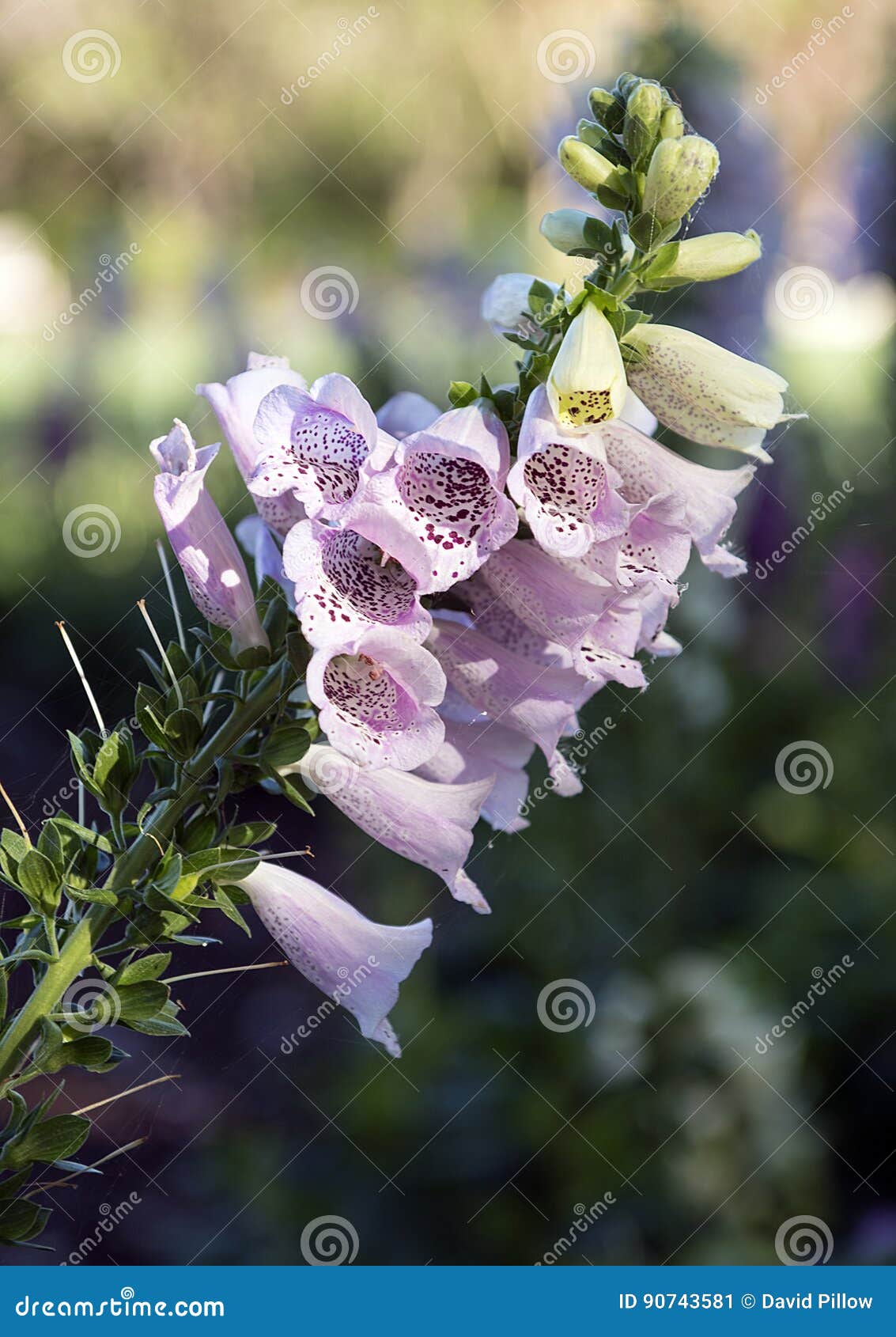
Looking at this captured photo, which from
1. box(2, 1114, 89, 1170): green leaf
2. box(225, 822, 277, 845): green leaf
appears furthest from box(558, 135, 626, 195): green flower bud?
box(2, 1114, 89, 1170): green leaf

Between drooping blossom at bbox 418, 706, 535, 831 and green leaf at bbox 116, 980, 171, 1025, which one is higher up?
drooping blossom at bbox 418, 706, 535, 831

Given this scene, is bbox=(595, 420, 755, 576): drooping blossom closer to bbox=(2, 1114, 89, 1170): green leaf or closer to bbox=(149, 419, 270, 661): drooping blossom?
bbox=(149, 419, 270, 661): drooping blossom

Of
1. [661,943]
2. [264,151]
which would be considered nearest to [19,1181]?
[661,943]

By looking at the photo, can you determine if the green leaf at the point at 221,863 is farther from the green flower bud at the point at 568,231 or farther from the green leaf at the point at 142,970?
the green flower bud at the point at 568,231

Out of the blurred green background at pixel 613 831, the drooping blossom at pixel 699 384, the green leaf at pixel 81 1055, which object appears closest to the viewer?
the green leaf at pixel 81 1055

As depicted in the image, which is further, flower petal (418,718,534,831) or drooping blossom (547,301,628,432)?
flower petal (418,718,534,831)

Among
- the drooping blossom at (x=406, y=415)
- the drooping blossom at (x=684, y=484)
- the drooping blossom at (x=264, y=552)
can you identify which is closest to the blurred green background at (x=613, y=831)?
the drooping blossom at (x=264, y=552)

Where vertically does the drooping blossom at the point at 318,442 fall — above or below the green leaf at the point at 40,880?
above
